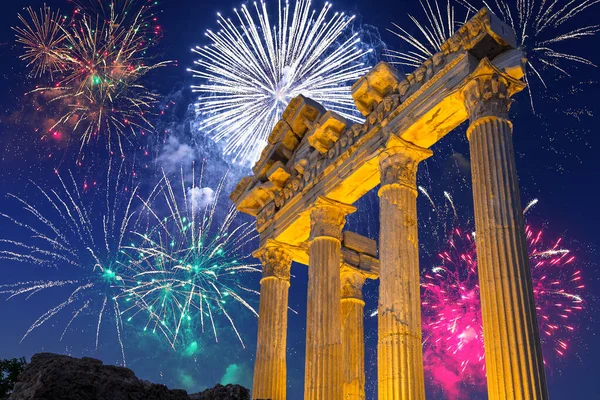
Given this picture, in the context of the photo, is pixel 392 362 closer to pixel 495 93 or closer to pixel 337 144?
pixel 495 93

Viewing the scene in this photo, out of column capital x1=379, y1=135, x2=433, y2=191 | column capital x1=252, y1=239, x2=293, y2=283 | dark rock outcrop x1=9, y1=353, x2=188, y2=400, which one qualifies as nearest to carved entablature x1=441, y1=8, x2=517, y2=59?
column capital x1=379, y1=135, x2=433, y2=191

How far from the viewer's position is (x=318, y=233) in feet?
100

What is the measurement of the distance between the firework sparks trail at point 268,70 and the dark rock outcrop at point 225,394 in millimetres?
30624

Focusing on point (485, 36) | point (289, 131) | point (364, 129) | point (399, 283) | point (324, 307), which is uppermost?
point (289, 131)

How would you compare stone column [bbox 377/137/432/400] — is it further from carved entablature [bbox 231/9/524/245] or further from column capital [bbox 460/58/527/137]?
column capital [bbox 460/58/527/137]

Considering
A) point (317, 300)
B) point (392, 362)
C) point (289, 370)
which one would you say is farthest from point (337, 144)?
point (289, 370)

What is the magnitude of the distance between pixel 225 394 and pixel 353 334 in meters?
27.4

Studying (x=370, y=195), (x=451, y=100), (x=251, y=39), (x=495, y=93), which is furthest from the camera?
(x=370, y=195)

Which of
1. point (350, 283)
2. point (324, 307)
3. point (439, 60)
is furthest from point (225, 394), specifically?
point (350, 283)

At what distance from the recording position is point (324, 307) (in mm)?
28625

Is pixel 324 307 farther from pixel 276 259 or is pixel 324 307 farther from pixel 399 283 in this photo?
pixel 276 259

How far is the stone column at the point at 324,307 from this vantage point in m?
27.2

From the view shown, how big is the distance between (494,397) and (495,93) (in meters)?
10.1

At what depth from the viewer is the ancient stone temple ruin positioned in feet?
60.4
